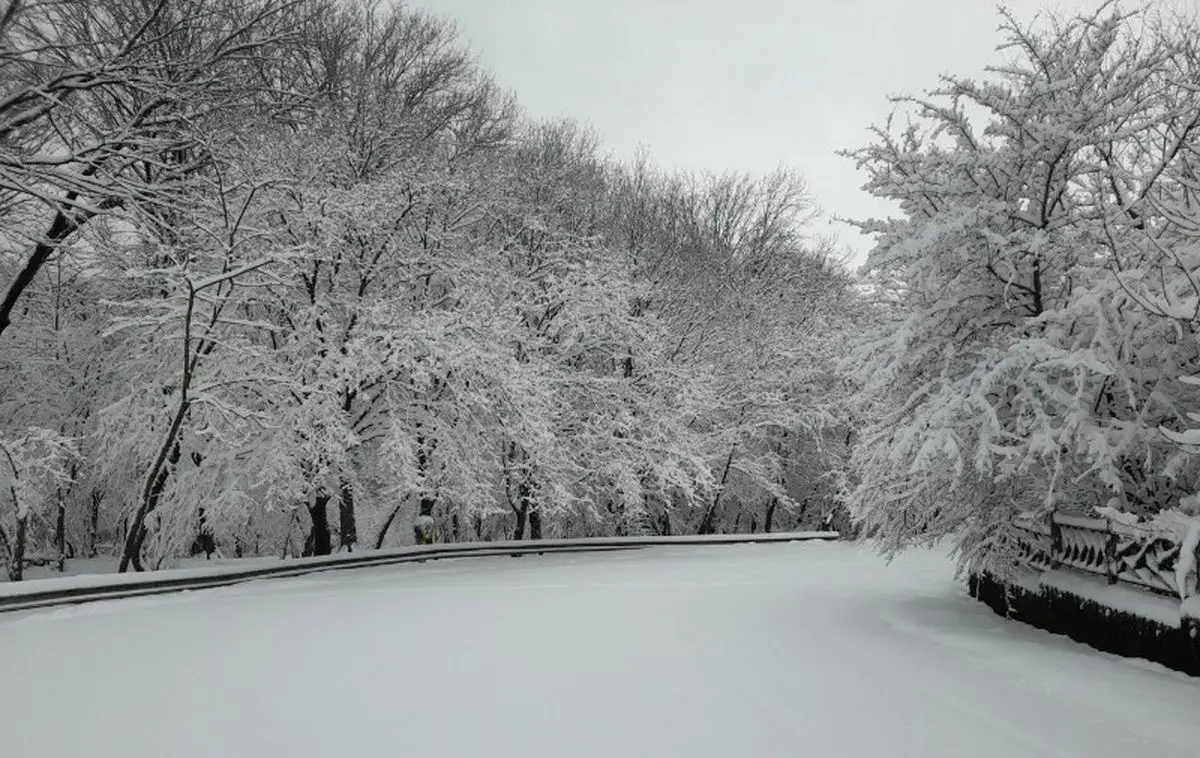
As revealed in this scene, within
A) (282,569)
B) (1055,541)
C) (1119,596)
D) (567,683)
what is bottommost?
(282,569)

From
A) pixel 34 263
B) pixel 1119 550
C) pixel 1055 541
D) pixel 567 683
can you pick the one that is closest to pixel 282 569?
pixel 34 263

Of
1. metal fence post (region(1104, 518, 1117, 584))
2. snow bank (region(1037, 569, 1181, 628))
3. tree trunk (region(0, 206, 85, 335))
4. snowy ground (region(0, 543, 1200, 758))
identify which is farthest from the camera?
tree trunk (region(0, 206, 85, 335))

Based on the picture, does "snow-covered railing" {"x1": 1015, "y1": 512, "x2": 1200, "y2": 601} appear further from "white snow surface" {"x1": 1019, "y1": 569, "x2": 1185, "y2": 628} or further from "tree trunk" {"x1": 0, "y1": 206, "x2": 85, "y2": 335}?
"tree trunk" {"x1": 0, "y1": 206, "x2": 85, "y2": 335}

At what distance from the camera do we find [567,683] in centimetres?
834

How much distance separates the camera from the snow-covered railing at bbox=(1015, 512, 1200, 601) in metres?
7.79

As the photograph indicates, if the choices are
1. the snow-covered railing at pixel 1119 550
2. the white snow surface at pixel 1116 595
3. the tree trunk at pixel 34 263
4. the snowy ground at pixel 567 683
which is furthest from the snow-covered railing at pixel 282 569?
the white snow surface at pixel 1116 595

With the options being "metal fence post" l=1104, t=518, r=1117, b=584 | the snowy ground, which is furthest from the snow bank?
the snowy ground

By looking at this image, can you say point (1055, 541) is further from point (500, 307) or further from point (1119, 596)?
point (500, 307)

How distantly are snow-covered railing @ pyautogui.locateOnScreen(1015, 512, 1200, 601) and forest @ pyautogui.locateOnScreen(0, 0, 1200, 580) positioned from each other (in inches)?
14.2

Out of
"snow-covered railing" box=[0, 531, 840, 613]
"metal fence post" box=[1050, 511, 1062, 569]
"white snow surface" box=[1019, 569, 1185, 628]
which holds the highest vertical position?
"metal fence post" box=[1050, 511, 1062, 569]

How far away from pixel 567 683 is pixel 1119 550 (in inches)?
243

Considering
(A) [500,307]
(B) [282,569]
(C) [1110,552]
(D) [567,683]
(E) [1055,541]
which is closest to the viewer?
(D) [567,683]

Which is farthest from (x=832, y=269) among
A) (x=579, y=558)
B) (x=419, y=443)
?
(x=419, y=443)

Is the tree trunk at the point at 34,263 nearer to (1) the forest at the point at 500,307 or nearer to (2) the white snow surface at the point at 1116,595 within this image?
(1) the forest at the point at 500,307
